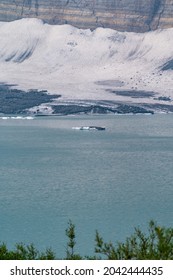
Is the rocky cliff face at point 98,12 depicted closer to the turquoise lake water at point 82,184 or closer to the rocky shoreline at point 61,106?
the rocky shoreline at point 61,106

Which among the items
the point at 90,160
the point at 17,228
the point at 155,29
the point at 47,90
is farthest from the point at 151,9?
the point at 17,228

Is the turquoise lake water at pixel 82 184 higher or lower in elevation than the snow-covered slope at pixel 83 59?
lower

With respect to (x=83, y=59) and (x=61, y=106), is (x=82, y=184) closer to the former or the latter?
(x=61, y=106)

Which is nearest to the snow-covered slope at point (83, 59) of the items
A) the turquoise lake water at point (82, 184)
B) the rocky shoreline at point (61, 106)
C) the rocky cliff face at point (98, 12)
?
the rocky cliff face at point (98, 12)

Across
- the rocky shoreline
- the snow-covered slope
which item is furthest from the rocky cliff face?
the rocky shoreline

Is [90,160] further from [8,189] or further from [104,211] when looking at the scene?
[104,211]

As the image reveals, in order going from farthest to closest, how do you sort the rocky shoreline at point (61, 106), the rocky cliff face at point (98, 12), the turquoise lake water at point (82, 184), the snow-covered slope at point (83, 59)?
the rocky cliff face at point (98, 12) → the snow-covered slope at point (83, 59) → the rocky shoreline at point (61, 106) → the turquoise lake water at point (82, 184)

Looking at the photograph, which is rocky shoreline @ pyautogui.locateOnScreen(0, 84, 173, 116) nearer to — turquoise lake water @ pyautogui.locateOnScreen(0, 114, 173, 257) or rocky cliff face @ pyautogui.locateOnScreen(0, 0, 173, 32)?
rocky cliff face @ pyautogui.locateOnScreen(0, 0, 173, 32)
